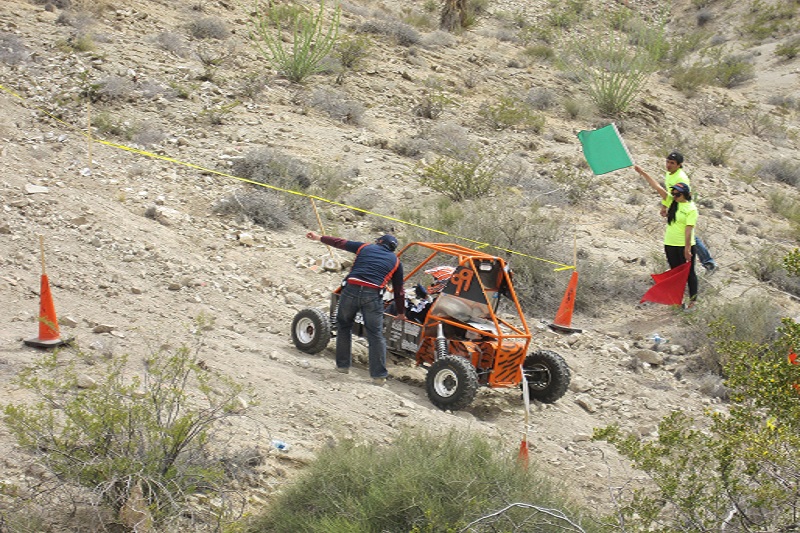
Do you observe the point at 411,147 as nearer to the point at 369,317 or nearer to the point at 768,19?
the point at 369,317

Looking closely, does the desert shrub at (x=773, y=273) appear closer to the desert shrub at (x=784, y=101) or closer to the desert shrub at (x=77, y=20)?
the desert shrub at (x=77, y=20)

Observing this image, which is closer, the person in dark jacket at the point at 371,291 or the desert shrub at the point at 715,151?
the person in dark jacket at the point at 371,291

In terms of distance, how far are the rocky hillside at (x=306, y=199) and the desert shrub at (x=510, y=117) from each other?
18 centimetres

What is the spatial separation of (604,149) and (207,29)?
386 inches

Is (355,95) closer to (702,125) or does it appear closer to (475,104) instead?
(475,104)

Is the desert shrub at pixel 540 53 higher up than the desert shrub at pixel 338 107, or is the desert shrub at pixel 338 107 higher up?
the desert shrub at pixel 540 53

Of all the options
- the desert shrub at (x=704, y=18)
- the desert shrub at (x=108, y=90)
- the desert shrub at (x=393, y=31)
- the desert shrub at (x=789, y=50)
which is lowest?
the desert shrub at (x=108, y=90)

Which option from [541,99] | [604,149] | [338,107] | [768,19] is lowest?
[338,107]

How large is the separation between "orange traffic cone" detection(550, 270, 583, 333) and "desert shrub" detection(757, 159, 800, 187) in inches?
363

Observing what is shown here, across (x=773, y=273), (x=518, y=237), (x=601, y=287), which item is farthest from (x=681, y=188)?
(x=773, y=273)

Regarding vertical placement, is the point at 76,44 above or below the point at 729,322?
above

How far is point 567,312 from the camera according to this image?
10.7 metres

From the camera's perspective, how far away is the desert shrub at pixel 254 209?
471 inches

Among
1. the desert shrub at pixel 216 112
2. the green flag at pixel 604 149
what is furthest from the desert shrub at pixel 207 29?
the green flag at pixel 604 149
